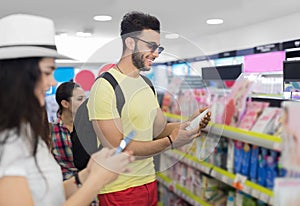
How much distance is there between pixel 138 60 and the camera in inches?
45.6

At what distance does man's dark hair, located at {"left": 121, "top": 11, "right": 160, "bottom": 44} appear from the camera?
45.1 inches

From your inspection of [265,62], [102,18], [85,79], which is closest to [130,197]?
[85,79]

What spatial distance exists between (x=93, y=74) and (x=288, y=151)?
766mm

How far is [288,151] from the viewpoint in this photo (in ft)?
2.55

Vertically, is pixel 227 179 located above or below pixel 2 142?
below

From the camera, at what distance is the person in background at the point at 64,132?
2244 millimetres

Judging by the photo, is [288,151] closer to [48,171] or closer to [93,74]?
[48,171]

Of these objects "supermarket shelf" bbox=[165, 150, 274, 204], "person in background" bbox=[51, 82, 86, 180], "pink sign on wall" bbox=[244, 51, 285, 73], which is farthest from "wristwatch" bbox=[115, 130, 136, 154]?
"pink sign on wall" bbox=[244, 51, 285, 73]

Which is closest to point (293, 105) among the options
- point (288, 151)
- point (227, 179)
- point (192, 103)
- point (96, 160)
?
point (288, 151)

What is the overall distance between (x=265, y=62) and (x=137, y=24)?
4272 millimetres

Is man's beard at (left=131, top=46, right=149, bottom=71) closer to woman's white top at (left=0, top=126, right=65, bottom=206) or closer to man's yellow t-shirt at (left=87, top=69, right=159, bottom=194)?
man's yellow t-shirt at (left=87, top=69, right=159, bottom=194)

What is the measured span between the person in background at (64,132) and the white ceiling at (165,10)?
4.50ft

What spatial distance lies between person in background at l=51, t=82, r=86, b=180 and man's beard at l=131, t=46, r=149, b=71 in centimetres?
105

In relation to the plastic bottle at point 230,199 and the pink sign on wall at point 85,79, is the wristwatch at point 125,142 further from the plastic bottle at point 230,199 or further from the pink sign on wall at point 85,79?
the plastic bottle at point 230,199
